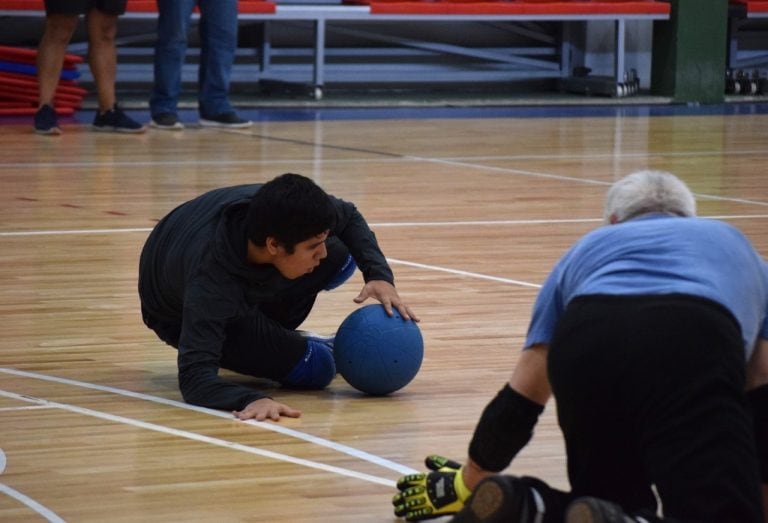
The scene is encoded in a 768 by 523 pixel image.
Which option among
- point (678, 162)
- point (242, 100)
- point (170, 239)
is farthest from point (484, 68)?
point (170, 239)

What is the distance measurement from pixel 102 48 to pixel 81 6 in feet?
1.57

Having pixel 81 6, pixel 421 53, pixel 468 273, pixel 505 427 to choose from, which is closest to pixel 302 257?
pixel 505 427

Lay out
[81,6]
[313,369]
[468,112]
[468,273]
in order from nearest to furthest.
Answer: [313,369] < [468,273] < [81,6] < [468,112]

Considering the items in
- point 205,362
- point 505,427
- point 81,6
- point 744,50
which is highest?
point 81,6

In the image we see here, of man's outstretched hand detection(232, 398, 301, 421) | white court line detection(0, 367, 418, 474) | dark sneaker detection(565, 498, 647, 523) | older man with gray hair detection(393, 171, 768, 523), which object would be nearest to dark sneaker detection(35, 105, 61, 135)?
white court line detection(0, 367, 418, 474)

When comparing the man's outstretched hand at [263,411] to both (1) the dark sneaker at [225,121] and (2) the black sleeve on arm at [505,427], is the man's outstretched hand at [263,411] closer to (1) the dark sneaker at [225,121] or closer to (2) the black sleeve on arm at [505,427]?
(2) the black sleeve on arm at [505,427]

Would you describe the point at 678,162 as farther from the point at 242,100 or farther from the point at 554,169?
the point at 242,100

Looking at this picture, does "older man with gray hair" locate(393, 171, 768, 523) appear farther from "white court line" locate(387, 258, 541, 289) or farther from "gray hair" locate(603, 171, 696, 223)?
"white court line" locate(387, 258, 541, 289)

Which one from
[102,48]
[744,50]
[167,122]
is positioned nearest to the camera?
[102,48]

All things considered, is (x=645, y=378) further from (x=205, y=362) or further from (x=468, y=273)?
(x=468, y=273)

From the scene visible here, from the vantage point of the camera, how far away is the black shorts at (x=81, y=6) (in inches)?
391

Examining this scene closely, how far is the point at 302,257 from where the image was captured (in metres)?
4.03

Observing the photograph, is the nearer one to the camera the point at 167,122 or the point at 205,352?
the point at 205,352

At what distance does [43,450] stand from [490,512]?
4.61ft
